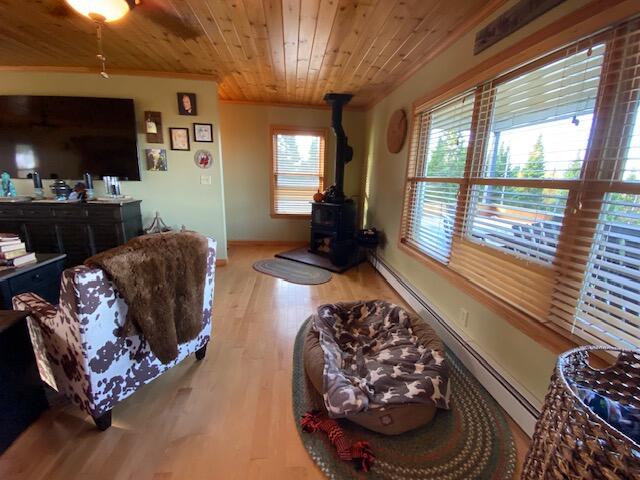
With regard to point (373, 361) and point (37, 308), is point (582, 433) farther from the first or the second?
point (37, 308)

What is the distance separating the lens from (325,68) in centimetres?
288

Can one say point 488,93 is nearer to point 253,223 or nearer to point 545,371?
point 545,371

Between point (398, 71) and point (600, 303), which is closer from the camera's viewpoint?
point (600, 303)

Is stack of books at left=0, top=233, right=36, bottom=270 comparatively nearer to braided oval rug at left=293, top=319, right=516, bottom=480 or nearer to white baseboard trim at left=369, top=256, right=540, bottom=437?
braided oval rug at left=293, top=319, right=516, bottom=480

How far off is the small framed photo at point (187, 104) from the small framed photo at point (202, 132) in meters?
0.16

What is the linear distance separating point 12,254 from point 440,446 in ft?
9.21

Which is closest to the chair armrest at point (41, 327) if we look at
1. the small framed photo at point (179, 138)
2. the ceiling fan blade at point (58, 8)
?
the ceiling fan blade at point (58, 8)

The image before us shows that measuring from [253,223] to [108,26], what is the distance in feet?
10.0

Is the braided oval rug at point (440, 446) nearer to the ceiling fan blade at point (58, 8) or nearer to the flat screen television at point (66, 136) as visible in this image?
the ceiling fan blade at point (58, 8)

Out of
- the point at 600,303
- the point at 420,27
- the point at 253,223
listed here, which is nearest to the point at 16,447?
the point at 600,303

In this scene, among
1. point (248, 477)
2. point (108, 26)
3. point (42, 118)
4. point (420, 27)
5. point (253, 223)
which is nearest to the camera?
point (248, 477)

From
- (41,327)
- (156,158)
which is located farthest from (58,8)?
(41,327)

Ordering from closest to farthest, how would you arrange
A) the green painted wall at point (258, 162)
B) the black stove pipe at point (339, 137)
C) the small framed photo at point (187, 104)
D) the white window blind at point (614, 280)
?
the white window blind at point (614, 280) < the small framed photo at point (187, 104) < the black stove pipe at point (339, 137) < the green painted wall at point (258, 162)

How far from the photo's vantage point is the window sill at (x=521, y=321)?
124 cm
